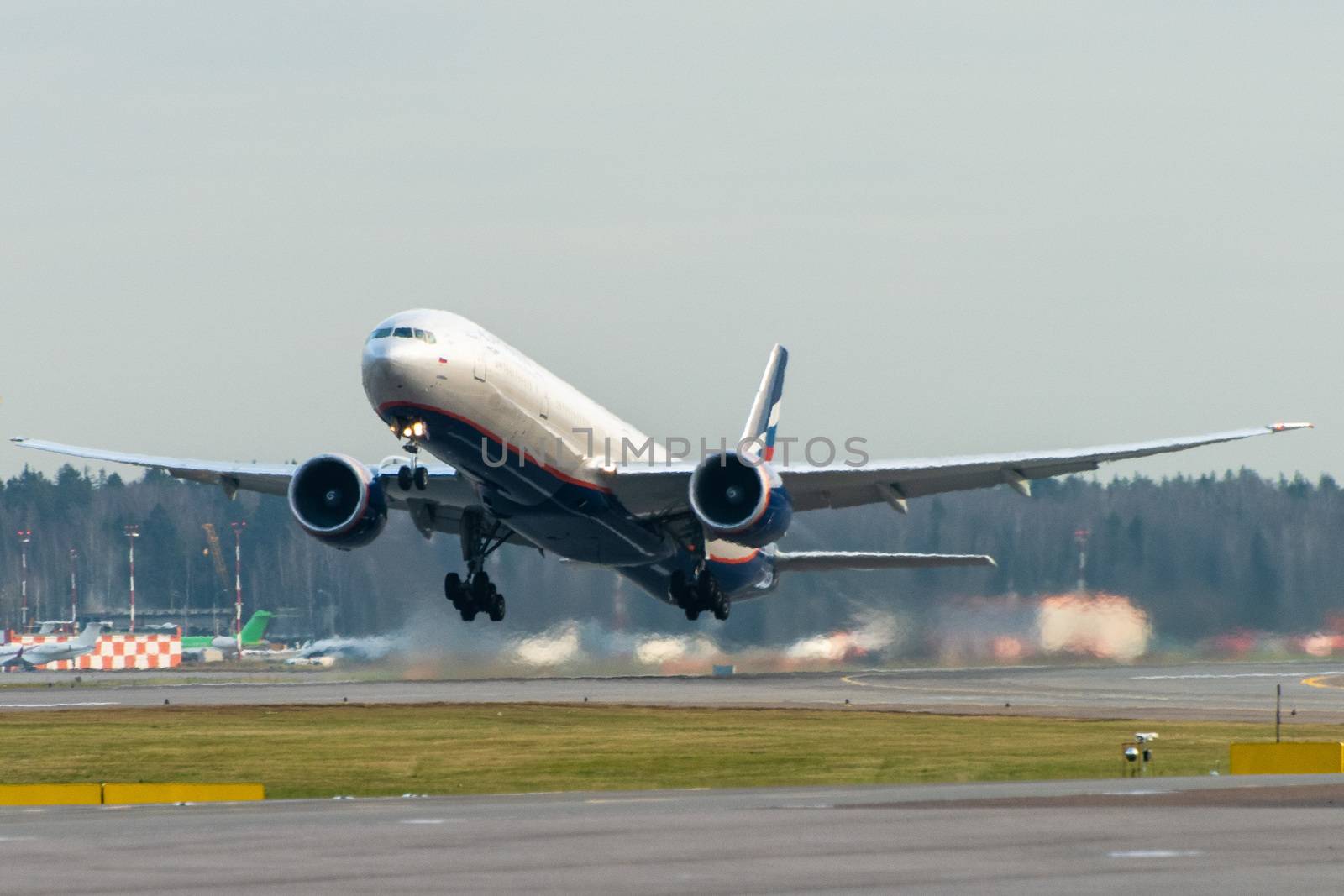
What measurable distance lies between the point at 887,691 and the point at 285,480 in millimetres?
21242

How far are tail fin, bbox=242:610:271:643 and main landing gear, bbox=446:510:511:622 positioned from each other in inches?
2637

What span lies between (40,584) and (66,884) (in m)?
128

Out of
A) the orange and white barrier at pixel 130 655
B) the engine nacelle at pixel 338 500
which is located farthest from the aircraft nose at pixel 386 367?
the orange and white barrier at pixel 130 655

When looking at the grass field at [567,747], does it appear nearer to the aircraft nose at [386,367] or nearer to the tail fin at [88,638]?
the aircraft nose at [386,367]

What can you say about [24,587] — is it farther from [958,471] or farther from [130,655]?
[958,471]

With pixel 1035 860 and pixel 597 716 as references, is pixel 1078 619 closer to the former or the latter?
pixel 597 716

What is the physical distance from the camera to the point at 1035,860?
1664 cm

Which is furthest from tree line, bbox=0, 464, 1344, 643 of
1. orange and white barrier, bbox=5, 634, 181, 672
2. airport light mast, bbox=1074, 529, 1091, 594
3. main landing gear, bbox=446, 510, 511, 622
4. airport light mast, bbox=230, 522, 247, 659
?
airport light mast, bbox=230, 522, 247, 659

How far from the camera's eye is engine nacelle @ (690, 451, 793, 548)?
42062 mm

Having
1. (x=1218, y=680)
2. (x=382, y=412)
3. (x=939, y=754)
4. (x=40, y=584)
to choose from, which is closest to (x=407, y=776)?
(x=382, y=412)

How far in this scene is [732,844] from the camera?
60.1 feet

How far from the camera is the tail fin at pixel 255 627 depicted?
369 feet

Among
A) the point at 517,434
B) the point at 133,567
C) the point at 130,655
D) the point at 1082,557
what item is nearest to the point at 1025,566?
the point at 1082,557

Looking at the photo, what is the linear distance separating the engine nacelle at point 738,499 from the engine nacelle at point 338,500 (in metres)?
7.36
